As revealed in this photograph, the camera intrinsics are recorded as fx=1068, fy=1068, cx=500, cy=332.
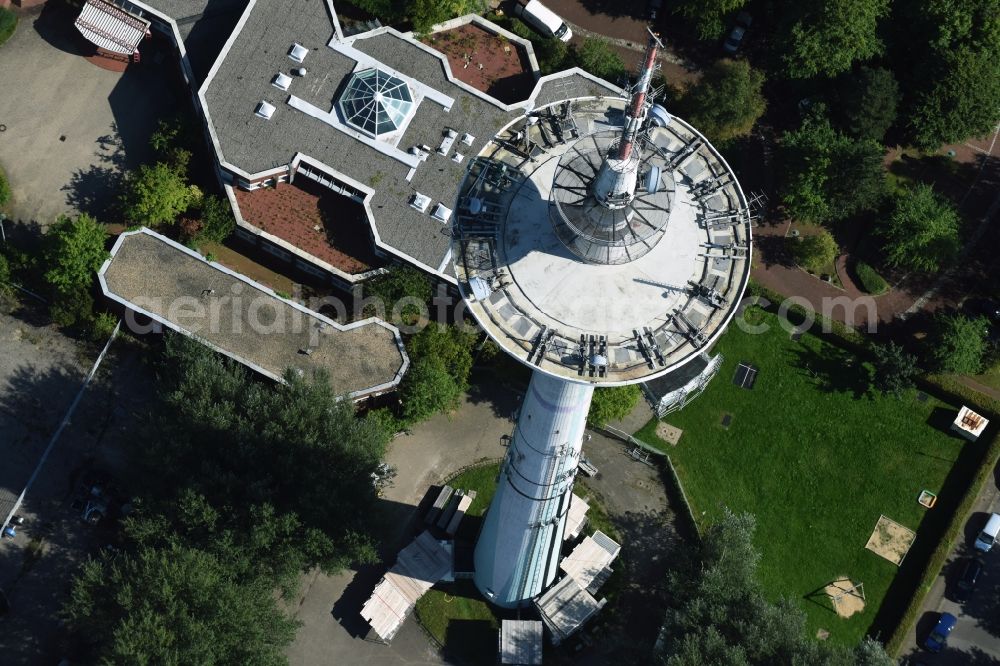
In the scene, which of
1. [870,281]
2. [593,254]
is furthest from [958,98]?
[593,254]

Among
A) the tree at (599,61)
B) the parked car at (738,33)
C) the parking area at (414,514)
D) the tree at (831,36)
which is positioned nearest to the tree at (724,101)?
the tree at (831,36)

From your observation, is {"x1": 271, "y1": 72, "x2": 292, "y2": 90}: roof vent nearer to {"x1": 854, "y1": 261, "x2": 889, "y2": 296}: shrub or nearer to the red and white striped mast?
the red and white striped mast

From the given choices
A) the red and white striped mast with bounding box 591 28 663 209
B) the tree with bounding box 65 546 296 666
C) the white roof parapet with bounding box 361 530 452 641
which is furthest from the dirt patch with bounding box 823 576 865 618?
the red and white striped mast with bounding box 591 28 663 209

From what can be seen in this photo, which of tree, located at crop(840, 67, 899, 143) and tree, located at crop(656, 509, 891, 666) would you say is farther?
tree, located at crop(840, 67, 899, 143)

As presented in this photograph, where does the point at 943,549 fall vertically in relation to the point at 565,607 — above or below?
above

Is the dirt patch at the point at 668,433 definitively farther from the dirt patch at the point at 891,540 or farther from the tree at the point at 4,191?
the tree at the point at 4,191

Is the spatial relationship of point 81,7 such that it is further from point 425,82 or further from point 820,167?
point 820,167

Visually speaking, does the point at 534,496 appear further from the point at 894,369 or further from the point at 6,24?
the point at 6,24
